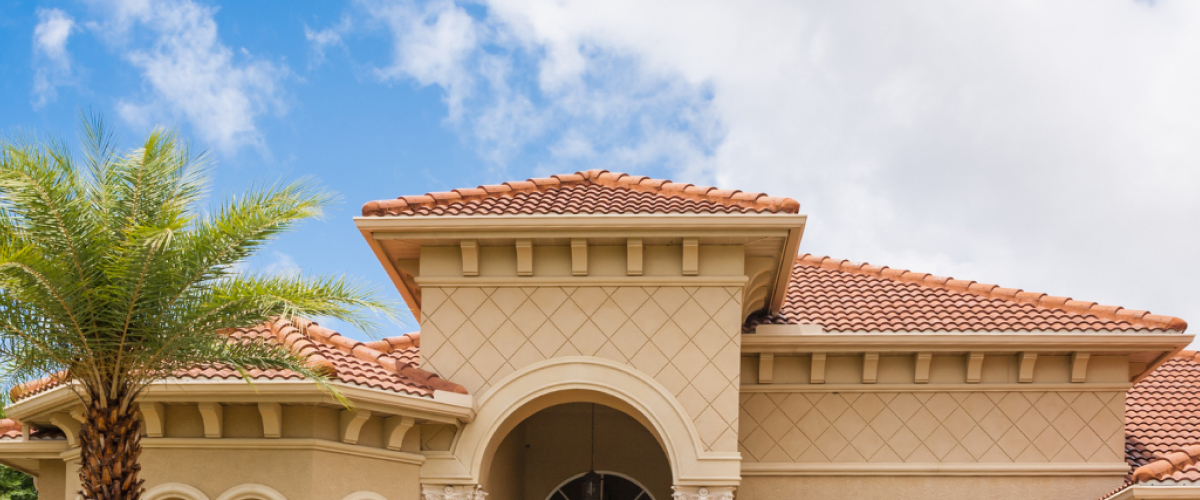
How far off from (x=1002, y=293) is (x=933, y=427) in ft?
7.32

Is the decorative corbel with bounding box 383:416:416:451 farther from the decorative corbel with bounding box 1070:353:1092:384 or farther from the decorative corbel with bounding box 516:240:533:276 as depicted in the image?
the decorative corbel with bounding box 1070:353:1092:384

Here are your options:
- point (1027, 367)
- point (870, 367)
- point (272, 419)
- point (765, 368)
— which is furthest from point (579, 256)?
point (1027, 367)

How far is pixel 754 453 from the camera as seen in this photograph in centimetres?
1348

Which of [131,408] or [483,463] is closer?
[131,408]

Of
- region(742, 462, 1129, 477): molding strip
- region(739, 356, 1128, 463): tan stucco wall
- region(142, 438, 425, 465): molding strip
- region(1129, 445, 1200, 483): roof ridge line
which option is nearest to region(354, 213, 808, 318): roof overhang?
region(142, 438, 425, 465): molding strip

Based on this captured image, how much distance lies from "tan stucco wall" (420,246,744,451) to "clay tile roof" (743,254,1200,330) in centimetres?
187

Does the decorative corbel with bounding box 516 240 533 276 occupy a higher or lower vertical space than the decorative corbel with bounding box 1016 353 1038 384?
higher

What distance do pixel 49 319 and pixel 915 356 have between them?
32.7 ft

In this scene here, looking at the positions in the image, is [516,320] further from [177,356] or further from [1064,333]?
[1064,333]

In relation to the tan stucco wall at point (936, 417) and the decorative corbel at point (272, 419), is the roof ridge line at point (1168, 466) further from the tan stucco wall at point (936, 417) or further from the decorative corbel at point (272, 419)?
the decorative corbel at point (272, 419)

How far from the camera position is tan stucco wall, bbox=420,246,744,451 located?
1155 cm

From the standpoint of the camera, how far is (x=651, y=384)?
11.5 metres

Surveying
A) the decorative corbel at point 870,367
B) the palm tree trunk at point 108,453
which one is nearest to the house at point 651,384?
the decorative corbel at point 870,367

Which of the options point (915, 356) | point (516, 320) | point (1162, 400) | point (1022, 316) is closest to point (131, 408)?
point (516, 320)
